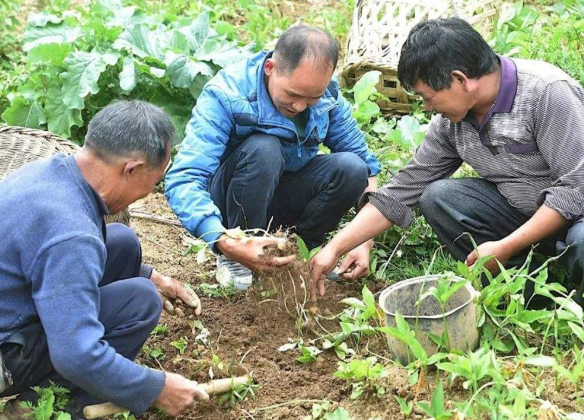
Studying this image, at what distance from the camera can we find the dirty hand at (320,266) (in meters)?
3.59

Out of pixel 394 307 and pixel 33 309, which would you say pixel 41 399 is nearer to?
pixel 33 309

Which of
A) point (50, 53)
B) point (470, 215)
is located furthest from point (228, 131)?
point (50, 53)

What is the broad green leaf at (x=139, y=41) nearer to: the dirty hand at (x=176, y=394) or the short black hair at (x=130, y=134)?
the short black hair at (x=130, y=134)

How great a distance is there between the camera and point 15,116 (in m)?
5.54

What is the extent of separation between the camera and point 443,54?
11.1 feet

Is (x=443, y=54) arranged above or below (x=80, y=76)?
above

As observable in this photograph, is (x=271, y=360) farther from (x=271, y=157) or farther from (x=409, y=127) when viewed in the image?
(x=409, y=127)

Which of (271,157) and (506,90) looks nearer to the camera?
(506,90)

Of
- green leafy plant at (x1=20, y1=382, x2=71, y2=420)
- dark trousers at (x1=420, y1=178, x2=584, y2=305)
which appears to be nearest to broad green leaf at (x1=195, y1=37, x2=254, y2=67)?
dark trousers at (x1=420, y1=178, x2=584, y2=305)

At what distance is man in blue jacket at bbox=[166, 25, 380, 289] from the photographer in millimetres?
3582

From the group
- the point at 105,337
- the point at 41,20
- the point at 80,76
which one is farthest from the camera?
the point at 41,20

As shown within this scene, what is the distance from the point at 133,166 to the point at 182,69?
251 centimetres

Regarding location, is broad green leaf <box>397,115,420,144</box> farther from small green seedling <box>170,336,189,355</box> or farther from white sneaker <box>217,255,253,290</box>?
small green seedling <box>170,336,189,355</box>

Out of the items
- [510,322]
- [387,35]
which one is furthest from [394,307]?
[387,35]
